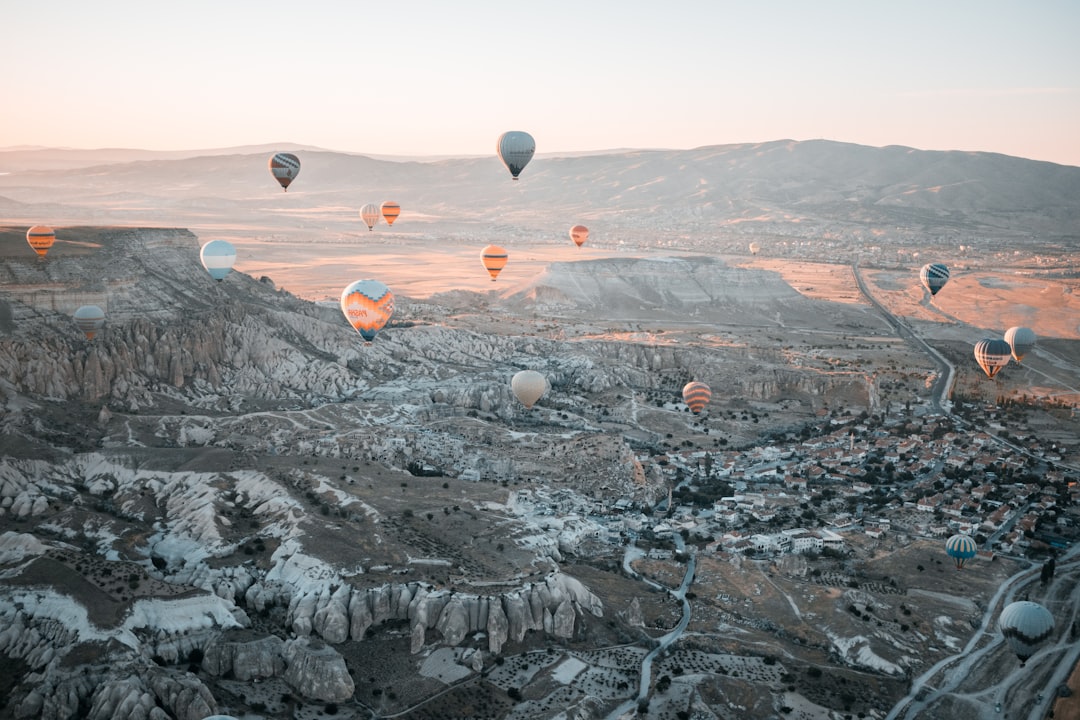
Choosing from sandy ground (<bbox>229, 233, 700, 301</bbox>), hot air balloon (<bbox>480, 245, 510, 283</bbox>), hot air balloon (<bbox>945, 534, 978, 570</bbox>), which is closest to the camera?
hot air balloon (<bbox>945, 534, 978, 570</bbox>)

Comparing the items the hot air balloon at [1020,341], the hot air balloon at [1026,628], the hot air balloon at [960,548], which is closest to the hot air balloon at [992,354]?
the hot air balloon at [1020,341]

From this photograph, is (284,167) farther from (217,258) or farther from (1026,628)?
(1026,628)

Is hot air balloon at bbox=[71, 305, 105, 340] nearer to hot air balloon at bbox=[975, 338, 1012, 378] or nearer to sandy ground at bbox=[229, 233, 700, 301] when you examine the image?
sandy ground at bbox=[229, 233, 700, 301]

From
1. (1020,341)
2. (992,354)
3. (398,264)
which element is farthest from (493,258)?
(398,264)

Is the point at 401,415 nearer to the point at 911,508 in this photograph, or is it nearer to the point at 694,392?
the point at 694,392

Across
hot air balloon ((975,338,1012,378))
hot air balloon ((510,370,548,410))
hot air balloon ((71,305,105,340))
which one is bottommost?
hot air balloon ((510,370,548,410))

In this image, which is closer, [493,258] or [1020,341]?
[1020,341]

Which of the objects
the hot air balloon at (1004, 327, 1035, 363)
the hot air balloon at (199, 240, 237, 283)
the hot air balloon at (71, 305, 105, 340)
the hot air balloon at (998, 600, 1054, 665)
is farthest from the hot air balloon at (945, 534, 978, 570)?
the hot air balloon at (199, 240, 237, 283)
